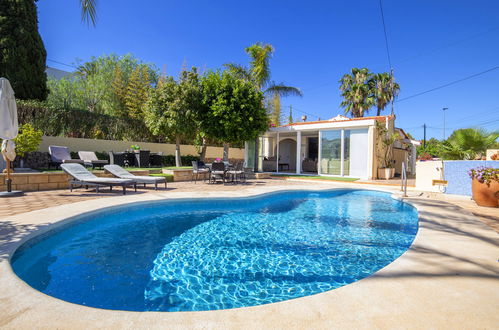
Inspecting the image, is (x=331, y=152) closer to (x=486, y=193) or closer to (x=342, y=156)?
(x=342, y=156)

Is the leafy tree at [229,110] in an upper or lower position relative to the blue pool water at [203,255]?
upper

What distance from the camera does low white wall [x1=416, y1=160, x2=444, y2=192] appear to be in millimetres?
10758

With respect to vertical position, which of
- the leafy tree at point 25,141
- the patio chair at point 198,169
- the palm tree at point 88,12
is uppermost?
the palm tree at point 88,12

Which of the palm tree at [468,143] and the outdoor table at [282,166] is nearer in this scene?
the palm tree at [468,143]

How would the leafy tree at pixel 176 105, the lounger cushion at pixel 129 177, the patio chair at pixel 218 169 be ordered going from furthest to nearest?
the leafy tree at pixel 176 105
the patio chair at pixel 218 169
the lounger cushion at pixel 129 177

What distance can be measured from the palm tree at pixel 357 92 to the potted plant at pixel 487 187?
19036 mm

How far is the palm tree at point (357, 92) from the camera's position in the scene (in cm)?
2459

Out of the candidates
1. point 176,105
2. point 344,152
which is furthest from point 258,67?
point 344,152

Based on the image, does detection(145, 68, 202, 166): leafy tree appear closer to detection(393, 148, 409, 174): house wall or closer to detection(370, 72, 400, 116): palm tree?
detection(393, 148, 409, 174): house wall

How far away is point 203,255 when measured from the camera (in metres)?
4.16

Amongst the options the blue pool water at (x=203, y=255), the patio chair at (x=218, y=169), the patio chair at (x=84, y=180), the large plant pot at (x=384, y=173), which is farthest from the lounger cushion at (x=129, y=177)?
the large plant pot at (x=384, y=173)

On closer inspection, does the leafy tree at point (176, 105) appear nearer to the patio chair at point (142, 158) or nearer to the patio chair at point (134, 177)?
the patio chair at point (142, 158)

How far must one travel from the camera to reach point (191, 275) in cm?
348

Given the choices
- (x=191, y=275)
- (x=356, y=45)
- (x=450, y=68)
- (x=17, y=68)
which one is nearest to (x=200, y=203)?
(x=191, y=275)
